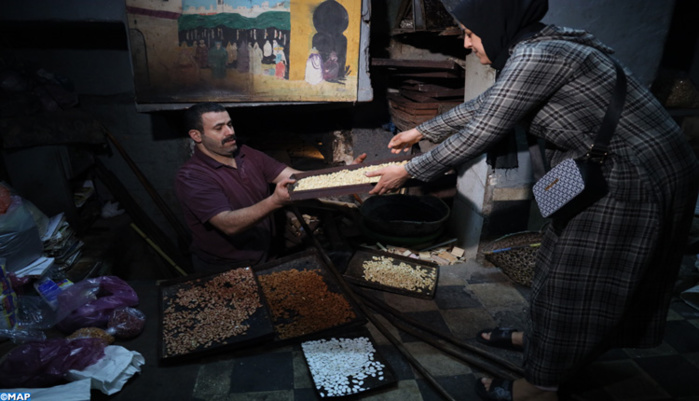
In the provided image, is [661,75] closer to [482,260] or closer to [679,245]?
[482,260]

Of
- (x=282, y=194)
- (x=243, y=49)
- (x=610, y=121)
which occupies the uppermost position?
(x=243, y=49)

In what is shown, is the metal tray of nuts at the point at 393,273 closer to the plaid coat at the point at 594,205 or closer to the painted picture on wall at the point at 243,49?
the plaid coat at the point at 594,205

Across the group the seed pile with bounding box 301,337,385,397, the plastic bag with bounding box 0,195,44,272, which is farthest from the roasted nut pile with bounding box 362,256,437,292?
the plastic bag with bounding box 0,195,44,272

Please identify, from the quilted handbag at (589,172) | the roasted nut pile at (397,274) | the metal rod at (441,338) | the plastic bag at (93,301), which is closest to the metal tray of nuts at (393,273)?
the roasted nut pile at (397,274)

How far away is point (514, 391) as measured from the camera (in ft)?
7.54

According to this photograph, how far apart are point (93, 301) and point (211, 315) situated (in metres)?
0.94

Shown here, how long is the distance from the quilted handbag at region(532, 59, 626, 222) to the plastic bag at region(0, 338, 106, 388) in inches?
113

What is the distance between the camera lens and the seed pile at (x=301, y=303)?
293 cm

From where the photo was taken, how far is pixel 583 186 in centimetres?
170

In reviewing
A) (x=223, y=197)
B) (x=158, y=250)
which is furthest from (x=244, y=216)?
(x=158, y=250)

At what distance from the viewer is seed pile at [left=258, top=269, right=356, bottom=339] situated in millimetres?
2931

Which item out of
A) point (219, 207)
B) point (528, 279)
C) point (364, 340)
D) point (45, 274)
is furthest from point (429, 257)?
point (45, 274)

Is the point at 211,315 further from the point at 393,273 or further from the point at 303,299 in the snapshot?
the point at 393,273

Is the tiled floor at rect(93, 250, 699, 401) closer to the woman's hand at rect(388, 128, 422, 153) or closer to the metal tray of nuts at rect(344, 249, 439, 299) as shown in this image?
the metal tray of nuts at rect(344, 249, 439, 299)
